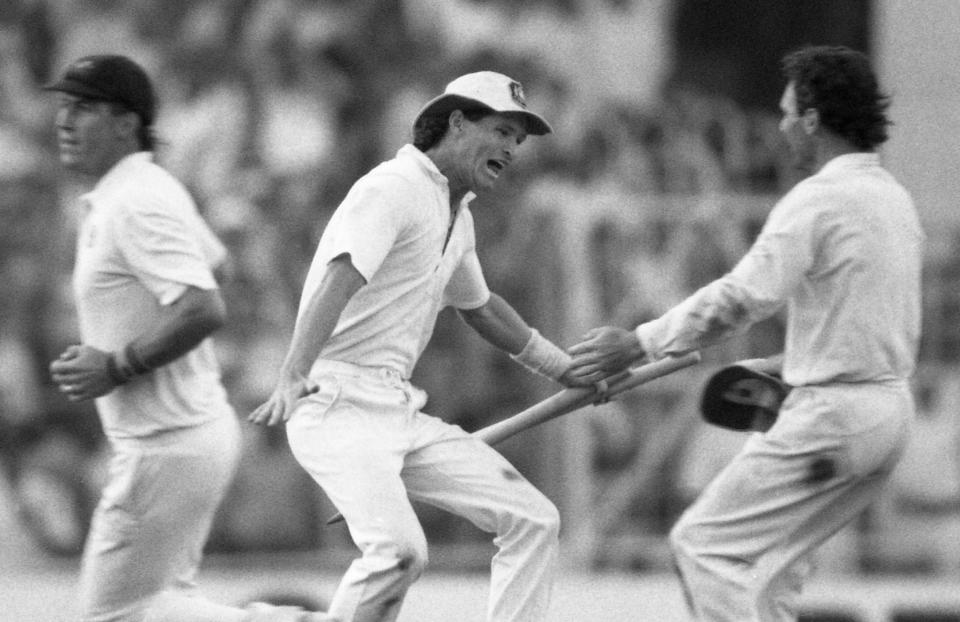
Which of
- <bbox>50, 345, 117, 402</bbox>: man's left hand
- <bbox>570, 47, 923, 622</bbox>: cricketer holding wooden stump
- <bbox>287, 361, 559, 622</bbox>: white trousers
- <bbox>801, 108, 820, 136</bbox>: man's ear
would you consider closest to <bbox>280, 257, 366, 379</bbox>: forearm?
<bbox>287, 361, 559, 622</bbox>: white trousers

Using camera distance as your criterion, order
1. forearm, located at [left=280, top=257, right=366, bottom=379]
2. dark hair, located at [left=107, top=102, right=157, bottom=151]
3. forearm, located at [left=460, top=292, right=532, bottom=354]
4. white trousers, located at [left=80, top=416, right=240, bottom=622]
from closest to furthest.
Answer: forearm, located at [left=280, top=257, right=366, bottom=379], white trousers, located at [left=80, top=416, right=240, bottom=622], dark hair, located at [left=107, top=102, right=157, bottom=151], forearm, located at [left=460, top=292, right=532, bottom=354]

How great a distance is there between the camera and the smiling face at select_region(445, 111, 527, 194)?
23.6ft

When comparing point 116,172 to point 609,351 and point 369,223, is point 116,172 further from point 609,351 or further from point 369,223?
point 609,351

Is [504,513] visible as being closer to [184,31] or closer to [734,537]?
[734,537]

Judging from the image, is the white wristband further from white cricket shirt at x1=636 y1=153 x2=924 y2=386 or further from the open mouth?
the open mouth

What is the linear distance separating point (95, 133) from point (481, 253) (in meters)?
3.75

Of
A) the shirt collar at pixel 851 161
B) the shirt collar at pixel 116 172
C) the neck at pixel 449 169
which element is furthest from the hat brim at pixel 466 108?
the shirt collar at pixel 116 172

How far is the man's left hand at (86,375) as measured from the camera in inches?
291

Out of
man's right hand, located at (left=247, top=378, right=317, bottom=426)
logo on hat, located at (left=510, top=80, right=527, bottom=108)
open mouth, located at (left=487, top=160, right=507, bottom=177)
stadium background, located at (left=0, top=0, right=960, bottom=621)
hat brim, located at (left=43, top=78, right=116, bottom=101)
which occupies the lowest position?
stadium background, located at (left=0, top=0, right=960, bottom=621)

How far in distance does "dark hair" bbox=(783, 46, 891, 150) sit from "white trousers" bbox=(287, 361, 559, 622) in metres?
1.55

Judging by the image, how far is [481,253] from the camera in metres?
11.2

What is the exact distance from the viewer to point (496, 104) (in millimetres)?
7156

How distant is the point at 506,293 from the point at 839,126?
4.07 meters

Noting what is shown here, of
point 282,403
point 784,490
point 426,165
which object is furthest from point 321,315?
point 784,490
